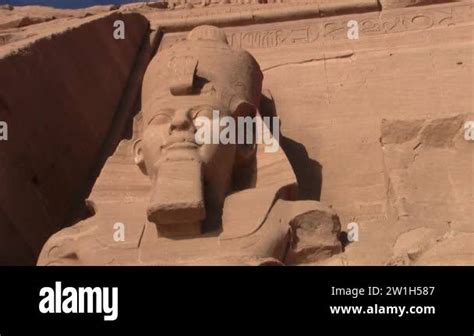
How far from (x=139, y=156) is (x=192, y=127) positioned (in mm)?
401

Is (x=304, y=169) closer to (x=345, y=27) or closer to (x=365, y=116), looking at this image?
(x=365, y=116)

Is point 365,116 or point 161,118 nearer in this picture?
point 161,118

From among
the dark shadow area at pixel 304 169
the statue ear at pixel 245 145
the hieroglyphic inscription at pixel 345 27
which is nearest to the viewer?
the statue ear at pixel 245 145

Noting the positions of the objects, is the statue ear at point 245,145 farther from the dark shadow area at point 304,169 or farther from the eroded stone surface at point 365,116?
the dark shadow area at point 304,169

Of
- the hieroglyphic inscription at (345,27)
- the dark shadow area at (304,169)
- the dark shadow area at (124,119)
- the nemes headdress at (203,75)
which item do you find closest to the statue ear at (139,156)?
the nemes headdress at (203,75)

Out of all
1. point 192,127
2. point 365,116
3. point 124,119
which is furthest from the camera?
point 124,119

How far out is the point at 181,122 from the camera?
610cm

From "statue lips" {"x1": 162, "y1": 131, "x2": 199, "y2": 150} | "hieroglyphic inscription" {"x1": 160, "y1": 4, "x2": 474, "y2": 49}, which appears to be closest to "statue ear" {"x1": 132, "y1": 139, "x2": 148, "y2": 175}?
"statue lips" {"x1": 162, "y1": 131, "x2": 199, "y2": 150}

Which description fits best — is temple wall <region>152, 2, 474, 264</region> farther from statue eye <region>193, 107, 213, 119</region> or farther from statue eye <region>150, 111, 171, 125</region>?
statue eye <region>150, 111, 171, 125</region>

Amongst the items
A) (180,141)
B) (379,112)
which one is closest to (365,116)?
(379,112)

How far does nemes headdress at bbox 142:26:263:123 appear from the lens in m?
6.44

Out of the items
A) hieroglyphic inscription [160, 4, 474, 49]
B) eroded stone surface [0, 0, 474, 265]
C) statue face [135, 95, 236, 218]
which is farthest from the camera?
hieroglyphic inscription [160, 4, 474, 49]

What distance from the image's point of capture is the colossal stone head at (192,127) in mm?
5703
